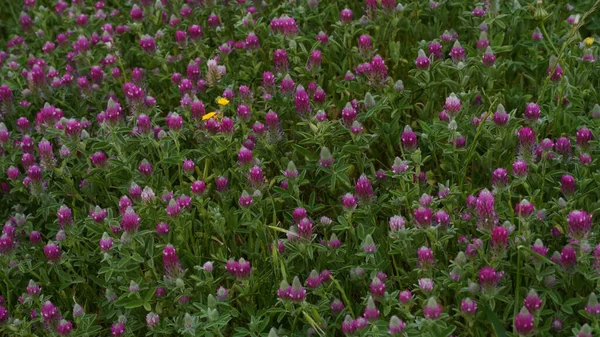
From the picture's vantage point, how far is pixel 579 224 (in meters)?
3.47

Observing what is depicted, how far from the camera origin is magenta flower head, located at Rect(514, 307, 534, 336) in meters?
3.22

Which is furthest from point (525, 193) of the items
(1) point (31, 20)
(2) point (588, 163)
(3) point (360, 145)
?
(1) point (31, 20)

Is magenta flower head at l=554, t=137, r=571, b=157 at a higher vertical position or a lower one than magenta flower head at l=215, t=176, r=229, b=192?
higher

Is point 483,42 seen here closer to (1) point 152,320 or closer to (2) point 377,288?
(2) point 377,288

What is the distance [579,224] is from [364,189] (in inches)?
36.9

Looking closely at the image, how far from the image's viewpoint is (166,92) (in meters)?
5.17

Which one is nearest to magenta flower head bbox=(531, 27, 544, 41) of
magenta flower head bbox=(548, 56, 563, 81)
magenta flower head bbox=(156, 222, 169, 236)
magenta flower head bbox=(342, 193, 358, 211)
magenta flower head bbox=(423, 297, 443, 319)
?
magenta flower head bbox=(548, 56, 563, 81)

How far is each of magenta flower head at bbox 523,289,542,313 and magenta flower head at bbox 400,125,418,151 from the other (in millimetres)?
1078

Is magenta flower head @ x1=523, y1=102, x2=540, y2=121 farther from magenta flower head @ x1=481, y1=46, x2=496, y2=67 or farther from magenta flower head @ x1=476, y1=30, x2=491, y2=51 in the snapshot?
magenta flower head @ x1=476, y1=30, x2=491, y2=51

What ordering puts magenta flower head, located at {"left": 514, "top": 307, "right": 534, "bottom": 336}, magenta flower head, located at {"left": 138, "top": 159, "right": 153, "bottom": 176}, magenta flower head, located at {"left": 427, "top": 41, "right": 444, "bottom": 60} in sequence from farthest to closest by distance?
magenta flower head, located at {"left": 427, "top": 41, "right": 444, "bottom": 60} < magenta flower head, located at {"left": 138, "top": 159, "right": 153, "bottom": 176} < magenta flower head, located at {"left": 514, "top": 307, "right": 534, "bottom": 336}

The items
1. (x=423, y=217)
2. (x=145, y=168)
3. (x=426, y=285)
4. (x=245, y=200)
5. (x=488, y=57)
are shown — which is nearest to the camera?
(x=426, y=285)

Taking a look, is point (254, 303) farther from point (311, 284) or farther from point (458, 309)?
point (458, 309)

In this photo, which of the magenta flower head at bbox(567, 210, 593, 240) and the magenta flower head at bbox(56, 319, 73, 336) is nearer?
the magenta flower head at bbox(567, 210, 593, 240)

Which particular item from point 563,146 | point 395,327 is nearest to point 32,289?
point 395,327
